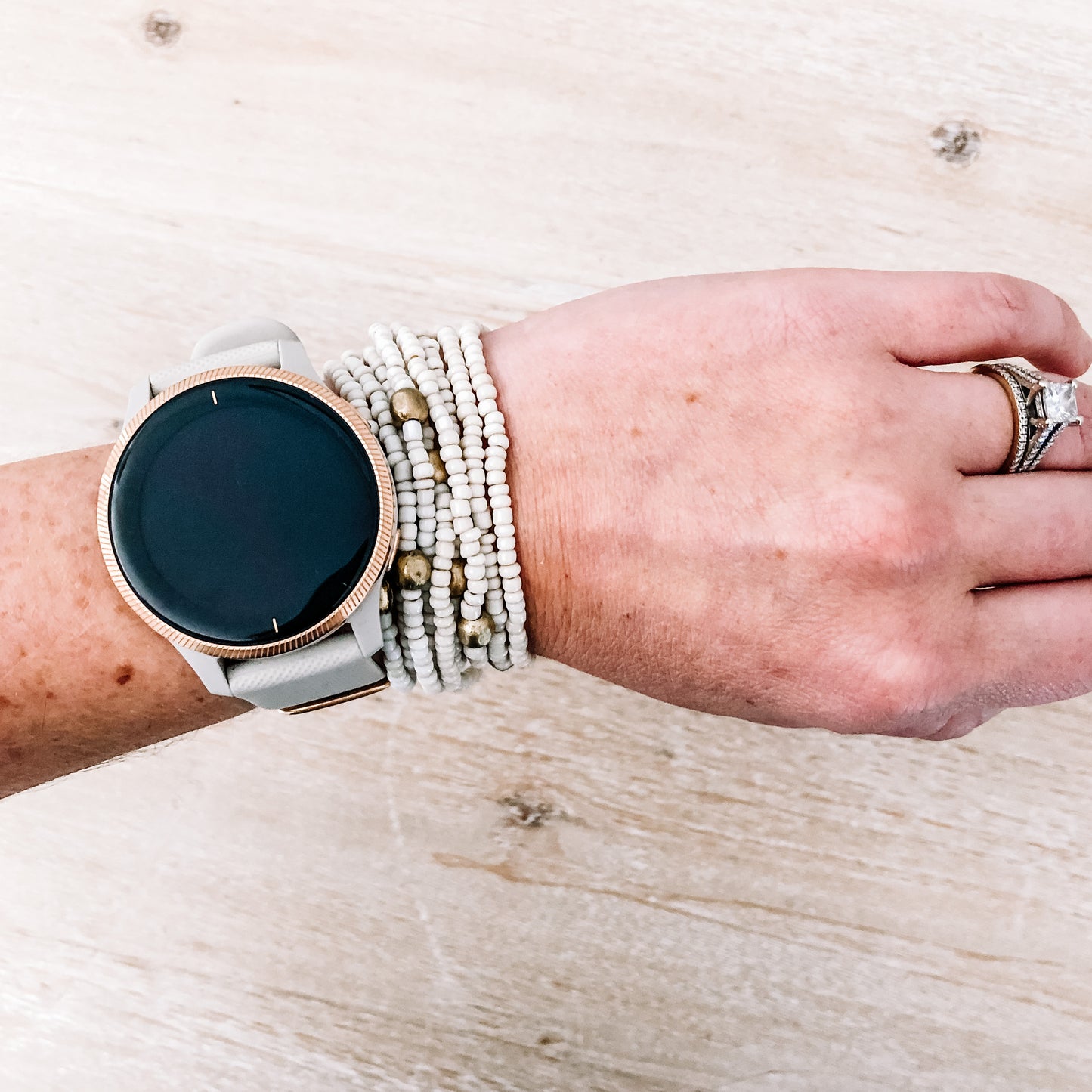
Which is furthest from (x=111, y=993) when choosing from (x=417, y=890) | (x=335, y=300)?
(x=335, y=300)

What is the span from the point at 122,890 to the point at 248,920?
121mm

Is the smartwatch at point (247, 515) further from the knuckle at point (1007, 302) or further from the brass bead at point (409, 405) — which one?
the knuckle at point (1007, 302)

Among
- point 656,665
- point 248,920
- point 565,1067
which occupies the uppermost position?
point 656,665

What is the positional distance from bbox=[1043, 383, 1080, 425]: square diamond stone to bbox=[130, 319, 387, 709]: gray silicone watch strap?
0.51 metres

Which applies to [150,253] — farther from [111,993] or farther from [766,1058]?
[766,1058]

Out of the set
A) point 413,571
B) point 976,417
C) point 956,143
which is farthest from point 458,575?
point 956,143

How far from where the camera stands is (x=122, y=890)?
876 millimetres

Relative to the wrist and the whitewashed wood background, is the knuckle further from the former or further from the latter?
→ the wrist

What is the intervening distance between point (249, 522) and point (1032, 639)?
0.57 metres

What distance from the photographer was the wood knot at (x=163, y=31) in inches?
37.9

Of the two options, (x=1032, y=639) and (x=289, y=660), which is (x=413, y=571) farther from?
(x=1032, y=639)

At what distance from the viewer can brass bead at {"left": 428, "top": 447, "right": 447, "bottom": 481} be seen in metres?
0.66

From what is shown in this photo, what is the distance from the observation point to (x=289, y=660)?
645 millimetres

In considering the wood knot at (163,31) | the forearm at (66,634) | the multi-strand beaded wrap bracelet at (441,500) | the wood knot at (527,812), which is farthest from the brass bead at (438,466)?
the wood knot at (163,31)
